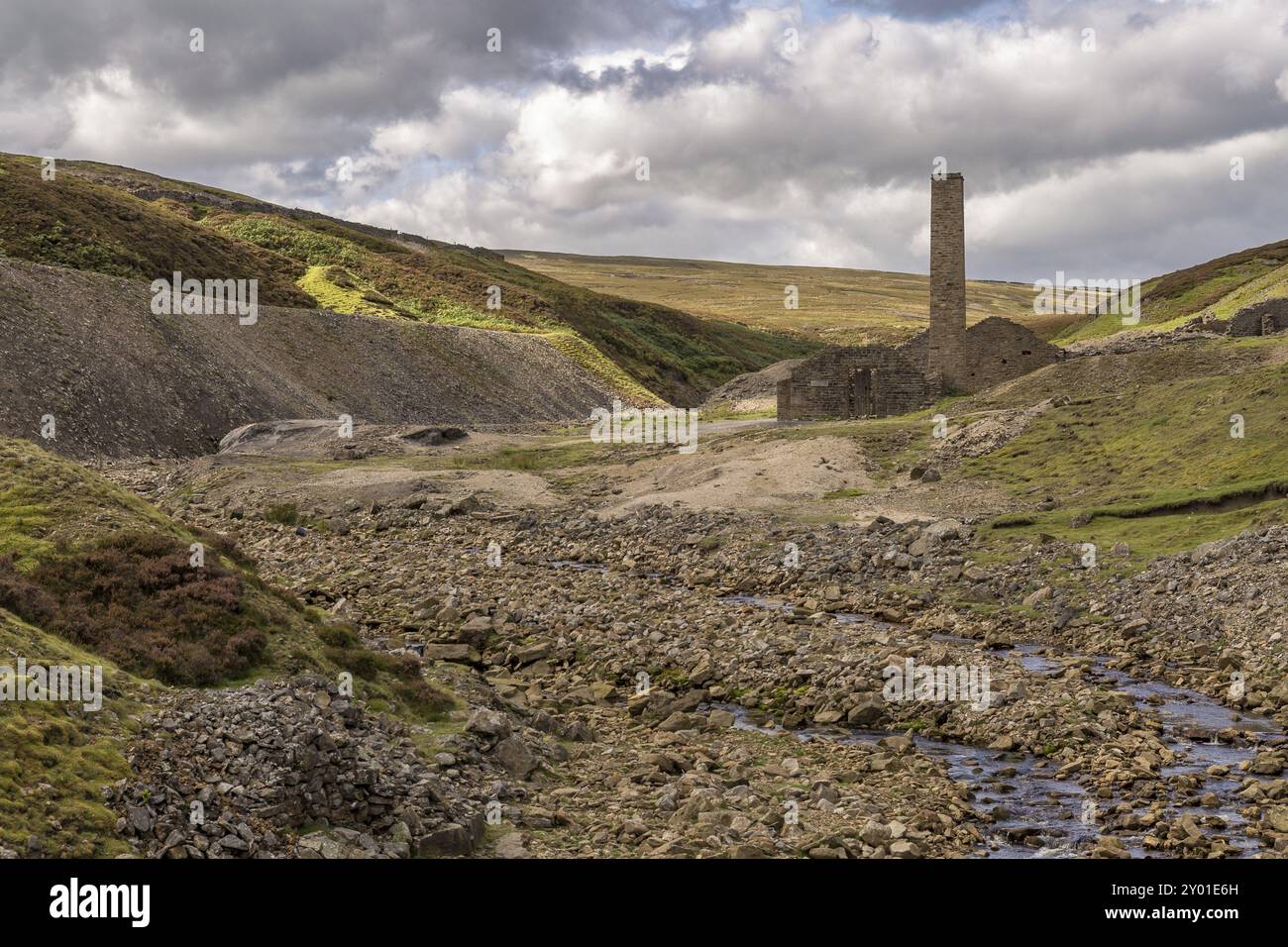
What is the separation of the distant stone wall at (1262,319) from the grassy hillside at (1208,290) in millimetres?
19024

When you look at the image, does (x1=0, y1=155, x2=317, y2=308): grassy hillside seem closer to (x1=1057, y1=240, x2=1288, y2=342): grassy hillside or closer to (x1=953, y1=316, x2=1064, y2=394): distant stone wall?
(x1=953, y1=316, x2=1064, y2=394): distant stone wall

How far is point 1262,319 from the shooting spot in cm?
6047

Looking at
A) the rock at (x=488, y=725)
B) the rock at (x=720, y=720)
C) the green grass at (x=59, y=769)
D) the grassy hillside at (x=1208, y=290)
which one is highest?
the grassy hillside at (x=1208, y=290)

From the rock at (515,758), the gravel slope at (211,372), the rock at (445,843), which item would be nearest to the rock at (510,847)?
the rock at (445,843)

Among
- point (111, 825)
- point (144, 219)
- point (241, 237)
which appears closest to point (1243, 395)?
point (111, 825)

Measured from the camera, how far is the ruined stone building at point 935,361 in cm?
6250

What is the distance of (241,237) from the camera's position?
117m

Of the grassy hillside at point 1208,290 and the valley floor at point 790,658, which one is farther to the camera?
the grassy hillside at point 1208,290

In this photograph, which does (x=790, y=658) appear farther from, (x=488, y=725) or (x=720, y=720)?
(x=488, y=725)

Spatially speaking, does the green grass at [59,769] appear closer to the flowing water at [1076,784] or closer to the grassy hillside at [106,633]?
the grassy hillside at [106,633]
